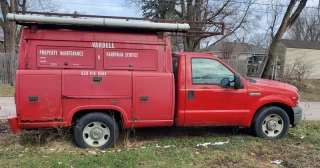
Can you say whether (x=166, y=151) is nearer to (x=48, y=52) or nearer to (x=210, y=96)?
(x=210, y=96)

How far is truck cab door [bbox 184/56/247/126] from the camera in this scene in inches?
220

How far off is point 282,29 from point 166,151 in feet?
47.7

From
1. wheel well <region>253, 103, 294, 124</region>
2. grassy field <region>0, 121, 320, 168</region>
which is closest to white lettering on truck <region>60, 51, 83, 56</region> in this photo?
grassy field <region>0, 121, 320, 168</region>

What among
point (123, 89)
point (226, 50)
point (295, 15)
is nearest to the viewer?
point (123, 89)

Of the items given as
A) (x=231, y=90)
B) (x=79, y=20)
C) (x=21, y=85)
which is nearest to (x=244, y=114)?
(x=231, y=90)

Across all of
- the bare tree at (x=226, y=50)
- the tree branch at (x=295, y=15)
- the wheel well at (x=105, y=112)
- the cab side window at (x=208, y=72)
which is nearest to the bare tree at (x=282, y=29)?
the tree branch at (x=295, y=15)

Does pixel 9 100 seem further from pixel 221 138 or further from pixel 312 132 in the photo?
pixel 312 132

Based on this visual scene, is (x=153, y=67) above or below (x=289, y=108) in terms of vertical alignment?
above

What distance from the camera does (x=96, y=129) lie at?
17.2 ft

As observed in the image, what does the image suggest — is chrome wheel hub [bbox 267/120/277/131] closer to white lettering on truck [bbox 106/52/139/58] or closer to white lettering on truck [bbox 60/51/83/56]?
white lettering on truck [bbox 106/52/139/58]

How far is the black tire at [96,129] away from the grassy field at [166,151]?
167 millimetres

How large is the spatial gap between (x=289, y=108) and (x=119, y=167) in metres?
3.95

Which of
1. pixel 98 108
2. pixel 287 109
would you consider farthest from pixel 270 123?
pixel 98 108

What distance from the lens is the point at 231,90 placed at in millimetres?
5730
